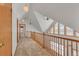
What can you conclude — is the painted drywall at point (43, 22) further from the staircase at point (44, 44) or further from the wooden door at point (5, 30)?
the wooden door at point (5, 30)

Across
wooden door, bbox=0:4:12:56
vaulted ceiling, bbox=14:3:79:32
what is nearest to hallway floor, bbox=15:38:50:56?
wooden door, bbox=0:4:12:56

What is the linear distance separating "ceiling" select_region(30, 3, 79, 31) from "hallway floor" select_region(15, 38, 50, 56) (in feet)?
1.50

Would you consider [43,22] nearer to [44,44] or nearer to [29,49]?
[44,44]

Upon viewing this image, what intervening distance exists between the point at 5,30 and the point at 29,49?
416 mm

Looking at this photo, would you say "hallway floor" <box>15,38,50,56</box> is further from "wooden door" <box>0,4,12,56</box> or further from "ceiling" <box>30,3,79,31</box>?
"ceiling" <box>30,3,79,31</box>

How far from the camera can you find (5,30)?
180cm

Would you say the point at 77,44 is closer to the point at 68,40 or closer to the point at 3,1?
the point at 68,40

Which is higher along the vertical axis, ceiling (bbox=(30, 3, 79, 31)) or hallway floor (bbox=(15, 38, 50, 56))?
ceiling (bbox=(30, 3, 79, 31))

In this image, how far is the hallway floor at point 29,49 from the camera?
72.1 inches

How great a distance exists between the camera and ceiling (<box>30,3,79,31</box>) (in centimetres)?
180

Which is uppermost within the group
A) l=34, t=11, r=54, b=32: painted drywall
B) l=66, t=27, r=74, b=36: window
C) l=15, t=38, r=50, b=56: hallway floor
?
l=34, t=11, r=54, b=32: painted drywall

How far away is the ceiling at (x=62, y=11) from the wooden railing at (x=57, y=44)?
22 cm

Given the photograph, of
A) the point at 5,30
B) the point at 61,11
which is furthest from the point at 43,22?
A: the point at 5,30

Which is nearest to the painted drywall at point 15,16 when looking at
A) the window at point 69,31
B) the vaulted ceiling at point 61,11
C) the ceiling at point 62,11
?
the vaulted ceiling at point 61,11
